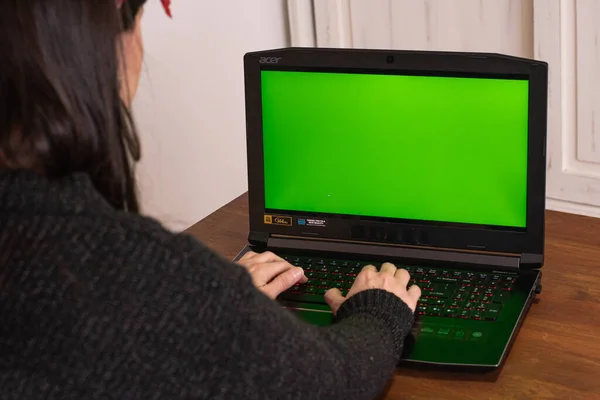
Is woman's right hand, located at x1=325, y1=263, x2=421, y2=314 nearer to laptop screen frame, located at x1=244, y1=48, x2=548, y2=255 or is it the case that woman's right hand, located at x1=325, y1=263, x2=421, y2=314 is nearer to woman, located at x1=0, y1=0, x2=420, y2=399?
laptop screen frame, located at x1=244, y1=48, x2=548, y2=255

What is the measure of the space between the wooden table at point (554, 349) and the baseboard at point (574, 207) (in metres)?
0.99

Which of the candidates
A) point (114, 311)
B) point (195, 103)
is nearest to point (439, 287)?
point (114, 311)

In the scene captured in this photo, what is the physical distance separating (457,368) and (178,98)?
51.8 inches

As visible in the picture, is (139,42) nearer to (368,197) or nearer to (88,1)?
(88,1)

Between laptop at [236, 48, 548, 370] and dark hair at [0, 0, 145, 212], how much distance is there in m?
0.47

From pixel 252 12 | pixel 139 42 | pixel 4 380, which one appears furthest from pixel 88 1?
pixel 252 12

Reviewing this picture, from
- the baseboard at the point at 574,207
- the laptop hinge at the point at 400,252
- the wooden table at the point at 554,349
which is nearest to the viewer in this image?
the wooden table at the point at 554,349

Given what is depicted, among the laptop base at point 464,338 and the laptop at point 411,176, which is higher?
the laptop at point 411,176

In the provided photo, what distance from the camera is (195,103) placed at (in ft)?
7.42

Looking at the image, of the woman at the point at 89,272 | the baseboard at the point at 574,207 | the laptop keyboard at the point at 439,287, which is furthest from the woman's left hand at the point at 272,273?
the baseboard at the point at 574,207

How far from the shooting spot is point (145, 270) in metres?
0.83

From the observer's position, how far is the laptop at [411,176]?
47.4 inches

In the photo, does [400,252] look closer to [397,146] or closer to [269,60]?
[397,146]

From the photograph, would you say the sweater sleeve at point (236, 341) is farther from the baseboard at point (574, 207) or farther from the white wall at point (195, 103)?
the baseboard at point (574, 207)
